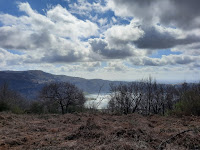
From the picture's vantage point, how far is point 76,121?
11992mm

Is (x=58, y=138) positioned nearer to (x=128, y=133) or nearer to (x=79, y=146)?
(x=79, y=146)

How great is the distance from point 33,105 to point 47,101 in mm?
13367

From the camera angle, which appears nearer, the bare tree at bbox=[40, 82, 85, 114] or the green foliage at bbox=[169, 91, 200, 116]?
the green foliage at bbox=[169, 91, 200, 116]

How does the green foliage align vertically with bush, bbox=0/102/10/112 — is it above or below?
above

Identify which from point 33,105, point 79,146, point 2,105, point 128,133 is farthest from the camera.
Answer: point 33,105

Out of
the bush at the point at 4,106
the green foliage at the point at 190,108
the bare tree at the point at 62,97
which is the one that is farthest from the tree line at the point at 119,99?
the green foliage at the point at 190,108

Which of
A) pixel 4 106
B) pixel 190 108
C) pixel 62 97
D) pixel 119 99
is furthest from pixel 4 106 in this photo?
pixel 119 99

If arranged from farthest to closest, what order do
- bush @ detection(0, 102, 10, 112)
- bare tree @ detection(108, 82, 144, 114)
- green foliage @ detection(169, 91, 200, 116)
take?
1. bare tree @ detection(108, 82, 144, 114)
2. bush @ detection(0, 102, 10, 112)
3. green foliage @ detection(169, 91, 200, 116)

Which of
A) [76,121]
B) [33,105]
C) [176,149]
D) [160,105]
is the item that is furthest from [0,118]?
[160,105]

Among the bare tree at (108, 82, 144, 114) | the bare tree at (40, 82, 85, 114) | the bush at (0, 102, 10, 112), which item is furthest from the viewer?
the bare tree at (40, 82, 85, 114)

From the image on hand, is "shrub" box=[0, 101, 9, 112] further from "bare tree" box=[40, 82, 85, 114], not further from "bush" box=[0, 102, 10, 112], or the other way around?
"bare tree" box=[40, 82, 85, 114]

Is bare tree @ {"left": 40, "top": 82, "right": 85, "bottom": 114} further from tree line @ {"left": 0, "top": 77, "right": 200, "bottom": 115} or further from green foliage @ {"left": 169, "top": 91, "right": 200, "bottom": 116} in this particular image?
green foliage @ {"left": 169, "top": 91, "right": 200, "bottom": 116}

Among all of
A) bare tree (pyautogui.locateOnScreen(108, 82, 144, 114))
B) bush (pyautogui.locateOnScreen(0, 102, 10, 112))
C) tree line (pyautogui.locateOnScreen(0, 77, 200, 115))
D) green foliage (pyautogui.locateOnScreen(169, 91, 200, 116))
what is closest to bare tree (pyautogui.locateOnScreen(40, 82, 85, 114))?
tree line (pyautogui.locateOnScreen(0, 77, 200, 115))

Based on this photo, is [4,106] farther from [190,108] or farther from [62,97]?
[62,97]
